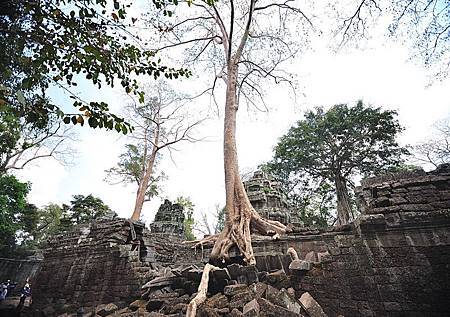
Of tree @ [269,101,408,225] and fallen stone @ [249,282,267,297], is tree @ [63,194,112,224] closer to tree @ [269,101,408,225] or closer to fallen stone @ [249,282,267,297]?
tree @ [269,101,408,225]

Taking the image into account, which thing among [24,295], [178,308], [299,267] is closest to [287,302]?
[299,267]

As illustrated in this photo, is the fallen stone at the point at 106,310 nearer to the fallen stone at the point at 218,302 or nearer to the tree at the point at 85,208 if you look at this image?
the fallen stone at the point at 218,302

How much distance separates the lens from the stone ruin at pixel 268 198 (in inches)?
379

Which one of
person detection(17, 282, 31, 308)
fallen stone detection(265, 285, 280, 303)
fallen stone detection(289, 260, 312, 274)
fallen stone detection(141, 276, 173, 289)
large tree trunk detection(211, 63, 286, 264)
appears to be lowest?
person detection(17, 282, 31, 308)

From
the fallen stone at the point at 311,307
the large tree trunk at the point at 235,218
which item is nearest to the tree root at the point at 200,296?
the large tree trunk at the point at 235,218

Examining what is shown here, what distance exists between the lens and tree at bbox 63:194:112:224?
20516mm

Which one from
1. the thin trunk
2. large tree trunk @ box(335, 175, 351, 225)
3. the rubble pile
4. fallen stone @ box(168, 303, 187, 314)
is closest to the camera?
the rubble pile

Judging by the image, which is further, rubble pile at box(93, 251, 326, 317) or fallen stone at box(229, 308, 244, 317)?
rubble pile at box(93, 251, 326, 317)

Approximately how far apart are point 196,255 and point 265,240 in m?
2.23

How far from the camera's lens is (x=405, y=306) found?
3.38 m

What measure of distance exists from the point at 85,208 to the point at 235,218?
19602 millimetres

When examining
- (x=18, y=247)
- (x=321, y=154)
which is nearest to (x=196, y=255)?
(x=321, y=154)

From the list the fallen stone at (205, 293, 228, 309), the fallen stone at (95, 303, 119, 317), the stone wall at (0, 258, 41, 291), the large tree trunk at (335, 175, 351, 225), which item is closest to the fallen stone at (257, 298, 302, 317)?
the fallen stone at (205, 293, 228, 309)

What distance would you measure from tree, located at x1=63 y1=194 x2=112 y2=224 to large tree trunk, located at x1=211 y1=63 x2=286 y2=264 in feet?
57.0
